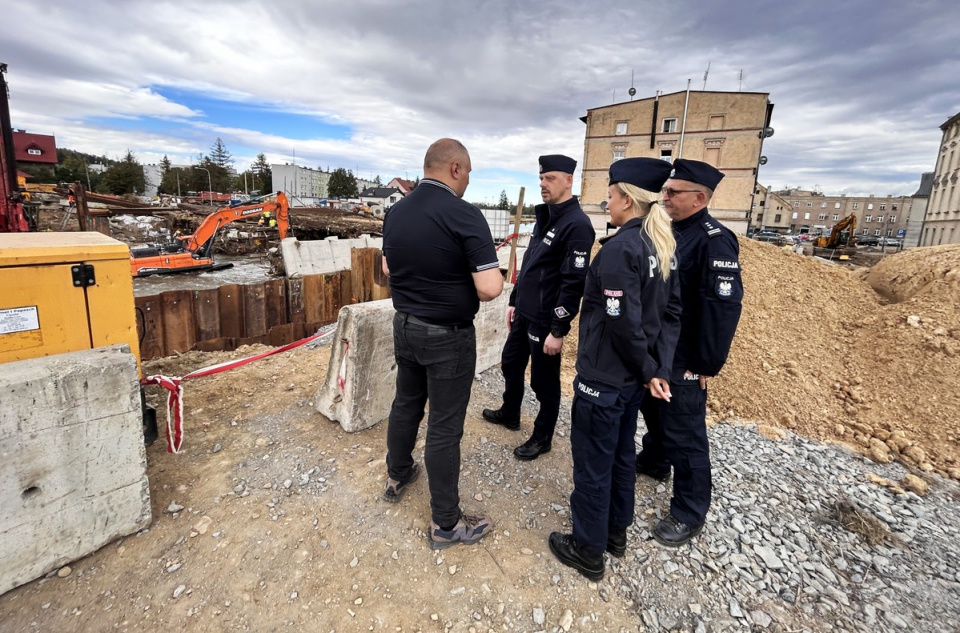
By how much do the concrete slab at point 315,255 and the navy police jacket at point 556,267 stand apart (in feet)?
38.5

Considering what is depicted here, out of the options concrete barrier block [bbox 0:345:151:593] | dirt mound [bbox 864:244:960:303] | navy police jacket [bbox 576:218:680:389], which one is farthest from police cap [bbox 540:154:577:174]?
dirt mound [bbox 864:244:960:303]

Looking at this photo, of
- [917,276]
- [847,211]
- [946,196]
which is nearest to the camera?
[917,276]

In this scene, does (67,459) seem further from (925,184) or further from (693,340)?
(925,184)

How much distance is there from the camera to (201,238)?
15094mm

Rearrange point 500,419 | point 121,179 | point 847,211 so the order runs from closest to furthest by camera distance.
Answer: point 500,419
point 121,179
point 847,211

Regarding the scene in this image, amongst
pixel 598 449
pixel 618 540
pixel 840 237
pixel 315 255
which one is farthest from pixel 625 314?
pixel 840 237

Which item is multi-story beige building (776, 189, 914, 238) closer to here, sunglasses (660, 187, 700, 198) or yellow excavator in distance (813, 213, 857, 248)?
yellow excavator in distance (813, 213, 857, 248)

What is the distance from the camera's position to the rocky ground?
2.13 m

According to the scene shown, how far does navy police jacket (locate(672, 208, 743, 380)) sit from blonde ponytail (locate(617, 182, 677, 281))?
511 mm

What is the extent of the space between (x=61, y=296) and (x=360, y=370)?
1.89m

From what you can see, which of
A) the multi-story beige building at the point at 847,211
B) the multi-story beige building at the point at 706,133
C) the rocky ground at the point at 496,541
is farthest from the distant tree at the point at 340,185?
the multi-story beige building at the point at 847,211

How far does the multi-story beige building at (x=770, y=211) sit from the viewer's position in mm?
73188

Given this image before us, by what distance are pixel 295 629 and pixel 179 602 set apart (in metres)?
0.62

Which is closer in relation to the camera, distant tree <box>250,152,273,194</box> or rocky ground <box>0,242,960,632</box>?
rocky ground <box>0,242,960,632</box>
